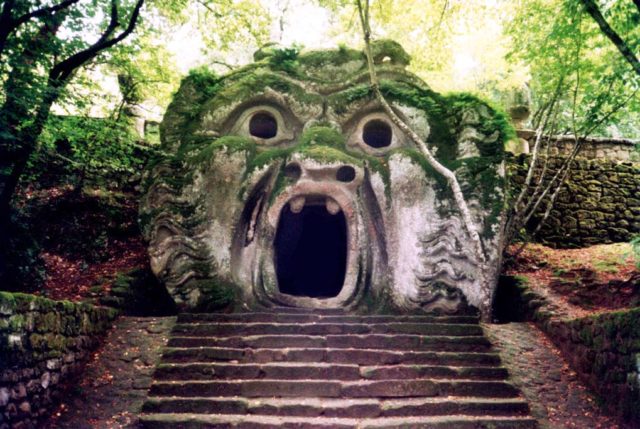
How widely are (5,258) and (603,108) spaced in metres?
10.8

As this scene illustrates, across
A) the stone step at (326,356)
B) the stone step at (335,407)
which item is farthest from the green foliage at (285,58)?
the stone step at (335,407)

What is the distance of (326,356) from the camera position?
18.5 ft

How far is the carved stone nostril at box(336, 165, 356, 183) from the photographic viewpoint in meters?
7.18

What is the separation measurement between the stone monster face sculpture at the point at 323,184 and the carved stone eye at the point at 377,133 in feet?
0.18

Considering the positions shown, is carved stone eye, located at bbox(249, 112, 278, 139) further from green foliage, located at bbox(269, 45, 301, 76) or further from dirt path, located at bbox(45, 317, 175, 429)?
dirt path, located at bbox(45, 317, 175, 429)

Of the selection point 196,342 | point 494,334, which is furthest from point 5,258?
point 494,334

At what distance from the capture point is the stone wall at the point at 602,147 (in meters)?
11.4

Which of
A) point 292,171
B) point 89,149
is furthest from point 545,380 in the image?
point 89,149

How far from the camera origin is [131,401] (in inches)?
197

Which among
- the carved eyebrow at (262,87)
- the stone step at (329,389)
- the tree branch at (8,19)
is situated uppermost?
the carved eyebrow at (262,87)

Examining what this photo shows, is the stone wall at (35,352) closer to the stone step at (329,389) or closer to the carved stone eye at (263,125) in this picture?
the stone step at (329,389)

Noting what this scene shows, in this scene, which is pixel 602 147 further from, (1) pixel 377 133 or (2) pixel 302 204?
(2) pixel 302 204

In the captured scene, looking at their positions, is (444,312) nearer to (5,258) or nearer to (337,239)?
→ (337,239)

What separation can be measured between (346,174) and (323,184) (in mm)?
452
